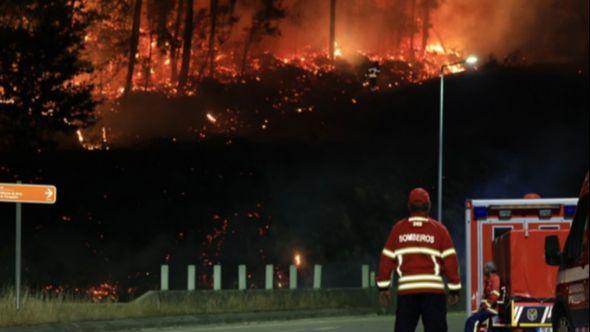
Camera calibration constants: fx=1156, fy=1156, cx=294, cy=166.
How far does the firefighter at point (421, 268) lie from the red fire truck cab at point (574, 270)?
1.03 meters

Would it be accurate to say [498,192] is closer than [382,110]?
Yes

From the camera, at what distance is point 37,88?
3825 centimetres

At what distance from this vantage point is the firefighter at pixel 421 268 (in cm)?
1002

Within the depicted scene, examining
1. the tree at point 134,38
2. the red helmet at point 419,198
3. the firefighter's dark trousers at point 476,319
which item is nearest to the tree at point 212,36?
the tree at point 134,38

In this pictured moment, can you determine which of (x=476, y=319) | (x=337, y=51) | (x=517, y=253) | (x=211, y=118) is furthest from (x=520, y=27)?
(x=476, y=319)

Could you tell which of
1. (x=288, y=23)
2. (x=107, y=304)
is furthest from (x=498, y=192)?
(x=288, y=23)

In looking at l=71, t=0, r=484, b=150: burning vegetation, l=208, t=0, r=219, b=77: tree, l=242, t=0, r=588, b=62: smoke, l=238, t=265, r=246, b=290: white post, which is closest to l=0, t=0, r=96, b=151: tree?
l=238, t=265, r=246, b=290: white post

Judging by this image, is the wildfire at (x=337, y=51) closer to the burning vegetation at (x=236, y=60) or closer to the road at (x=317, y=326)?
the burning vegetation at (x=236, y=60)

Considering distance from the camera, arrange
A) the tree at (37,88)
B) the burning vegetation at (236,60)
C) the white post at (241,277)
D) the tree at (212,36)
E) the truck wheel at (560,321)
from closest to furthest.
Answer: the truck wheel at (560,321) → the white post at (241,277) → the tree at (37,88) → the burning vegetation at (236,60) → the tree at (212,36)

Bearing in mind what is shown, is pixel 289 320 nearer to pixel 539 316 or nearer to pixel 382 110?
pixel 539 316

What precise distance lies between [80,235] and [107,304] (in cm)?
1839

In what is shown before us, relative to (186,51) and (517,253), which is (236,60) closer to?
(186,51)

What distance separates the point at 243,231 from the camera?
4288cm

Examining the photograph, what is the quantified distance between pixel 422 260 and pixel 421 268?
0.23ft
